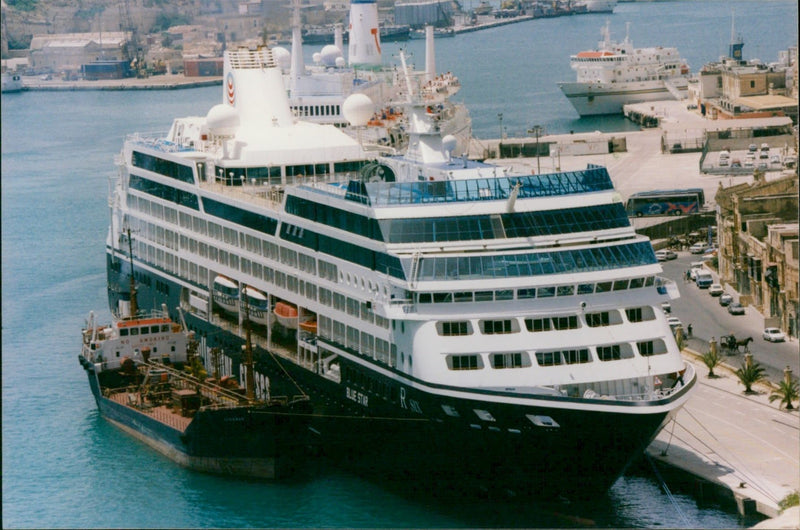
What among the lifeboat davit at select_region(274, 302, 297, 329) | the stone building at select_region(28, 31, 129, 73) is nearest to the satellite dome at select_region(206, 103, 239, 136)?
the lifeboat davit at select_region(274, 302, 297, 329)

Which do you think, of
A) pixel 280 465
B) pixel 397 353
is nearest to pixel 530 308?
pixel 397 353

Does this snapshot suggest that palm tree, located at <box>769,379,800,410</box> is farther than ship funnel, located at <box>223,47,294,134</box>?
No

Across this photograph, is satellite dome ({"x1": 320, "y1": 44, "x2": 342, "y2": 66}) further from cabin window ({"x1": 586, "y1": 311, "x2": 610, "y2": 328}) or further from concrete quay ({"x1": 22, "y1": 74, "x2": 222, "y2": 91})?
cabin window ({"x1": 586, "y1": 311, "x2": 610, "y2": 328})

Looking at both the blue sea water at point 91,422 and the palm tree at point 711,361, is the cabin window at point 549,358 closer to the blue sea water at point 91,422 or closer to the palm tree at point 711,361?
the blue sea water at point 91,422

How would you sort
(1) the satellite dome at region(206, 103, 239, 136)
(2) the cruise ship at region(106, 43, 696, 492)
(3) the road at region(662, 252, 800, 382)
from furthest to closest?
(1) the satellite dome at region(206, 103, 239, 136) → (3) the road at region(662, 252, 800, 382) → (2) the cruise ship at region(106, 43, 696, 492)

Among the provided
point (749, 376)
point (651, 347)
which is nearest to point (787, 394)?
point (749, 376)

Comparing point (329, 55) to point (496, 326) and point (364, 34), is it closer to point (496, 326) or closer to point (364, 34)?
point (364, 34)
